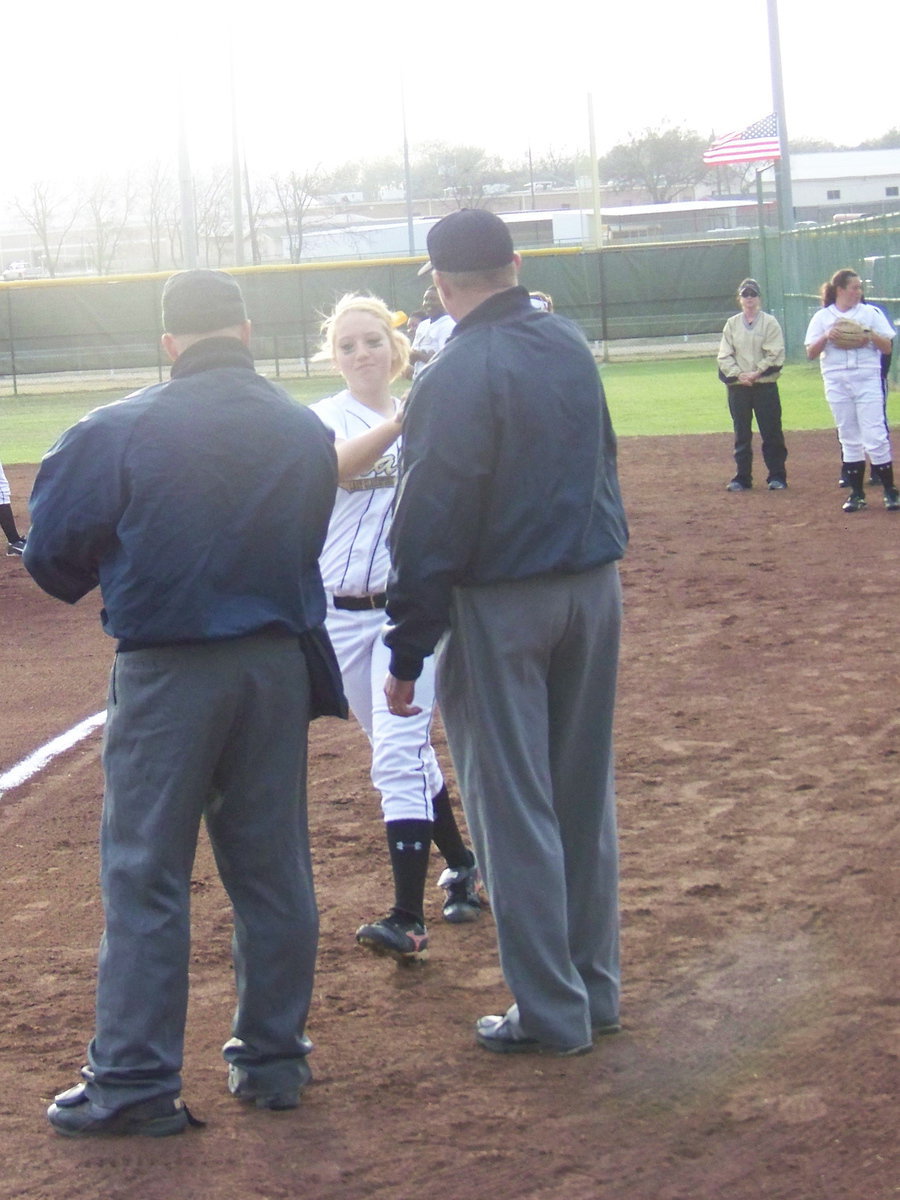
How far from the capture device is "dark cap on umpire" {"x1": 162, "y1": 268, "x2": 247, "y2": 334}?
3.50 meters

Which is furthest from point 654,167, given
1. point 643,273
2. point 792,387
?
point 792,387

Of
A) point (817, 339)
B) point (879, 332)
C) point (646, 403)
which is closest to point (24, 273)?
point (646, 403)

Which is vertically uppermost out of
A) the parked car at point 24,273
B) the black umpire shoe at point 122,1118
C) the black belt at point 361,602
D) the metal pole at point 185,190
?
the parked car at point 24,273

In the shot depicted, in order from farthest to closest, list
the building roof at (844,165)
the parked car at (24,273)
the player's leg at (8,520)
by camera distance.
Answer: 1. the building roof at (844,165)
2. the parked car at (24,273)
3. the player's leg at (8,520)

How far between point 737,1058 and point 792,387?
22709mm

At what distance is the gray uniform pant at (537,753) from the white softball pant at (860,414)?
9439 mm

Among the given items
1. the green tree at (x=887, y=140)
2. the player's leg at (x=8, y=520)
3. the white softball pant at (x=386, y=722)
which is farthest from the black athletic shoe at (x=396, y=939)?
the green tree at (x=887, y=140)

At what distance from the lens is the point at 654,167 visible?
8862cm

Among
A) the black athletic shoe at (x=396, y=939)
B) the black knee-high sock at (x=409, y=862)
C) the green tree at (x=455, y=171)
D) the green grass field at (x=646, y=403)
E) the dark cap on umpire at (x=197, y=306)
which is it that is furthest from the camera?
the green tree at (x=455, y=171)

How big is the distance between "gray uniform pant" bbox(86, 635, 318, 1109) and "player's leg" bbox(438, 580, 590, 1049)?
1.36 feet

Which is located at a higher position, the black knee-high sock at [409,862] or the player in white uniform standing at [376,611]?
the player in white uniform standing at [376,611]

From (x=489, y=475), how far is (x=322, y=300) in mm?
30946

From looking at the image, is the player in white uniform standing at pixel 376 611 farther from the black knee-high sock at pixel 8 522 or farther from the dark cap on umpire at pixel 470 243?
the black knee-high sock at pixel 8 522

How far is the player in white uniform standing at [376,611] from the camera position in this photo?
454 cm
